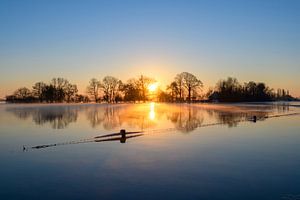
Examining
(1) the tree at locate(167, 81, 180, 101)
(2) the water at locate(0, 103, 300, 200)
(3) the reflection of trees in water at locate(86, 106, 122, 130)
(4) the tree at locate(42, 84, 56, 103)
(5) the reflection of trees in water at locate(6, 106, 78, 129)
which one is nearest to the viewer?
(2) the water at locate(0, 103, 300, 200)

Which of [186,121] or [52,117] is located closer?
[186,121]

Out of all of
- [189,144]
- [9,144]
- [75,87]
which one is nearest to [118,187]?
[189,144]

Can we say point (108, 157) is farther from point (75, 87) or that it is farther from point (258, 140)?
point (75, 87)

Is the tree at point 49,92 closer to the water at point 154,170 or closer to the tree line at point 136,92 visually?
the tree line at point 136,92

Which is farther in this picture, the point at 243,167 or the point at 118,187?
the point at 243,167

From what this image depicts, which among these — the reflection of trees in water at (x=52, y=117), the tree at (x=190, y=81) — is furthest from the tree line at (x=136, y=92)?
Result: the reflection of trees in water at (x=52, y=117)

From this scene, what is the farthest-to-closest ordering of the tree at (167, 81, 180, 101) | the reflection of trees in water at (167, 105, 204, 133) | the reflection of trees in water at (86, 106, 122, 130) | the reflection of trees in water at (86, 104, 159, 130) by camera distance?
the tree at (167, 81, 180, 101)
the reflection of trees in water at (86, 104, 159, 130)
the reflection of trees in water at (86, 106, 122, 130)
the reflection of trees in water at (167, 105, 204, 133)

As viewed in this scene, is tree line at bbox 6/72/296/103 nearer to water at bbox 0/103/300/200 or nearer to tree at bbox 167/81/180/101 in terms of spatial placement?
tree at bbox 167/81/180/101

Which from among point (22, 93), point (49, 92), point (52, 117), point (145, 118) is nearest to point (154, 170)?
point (145, 118)

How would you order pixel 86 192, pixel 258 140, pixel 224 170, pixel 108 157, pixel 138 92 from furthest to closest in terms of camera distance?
pixel 138 92
pixel 258 140
pixel 108 157
pixel 224 170
pixel 86 192

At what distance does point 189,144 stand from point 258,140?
13.0 ft

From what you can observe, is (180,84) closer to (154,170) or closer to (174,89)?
(174,89)

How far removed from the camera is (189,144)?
535 inches

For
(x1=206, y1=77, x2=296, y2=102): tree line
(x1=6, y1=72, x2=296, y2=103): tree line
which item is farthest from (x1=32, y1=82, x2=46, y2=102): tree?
(x1=206, y1=77, x2=296, y2=102): tree line
